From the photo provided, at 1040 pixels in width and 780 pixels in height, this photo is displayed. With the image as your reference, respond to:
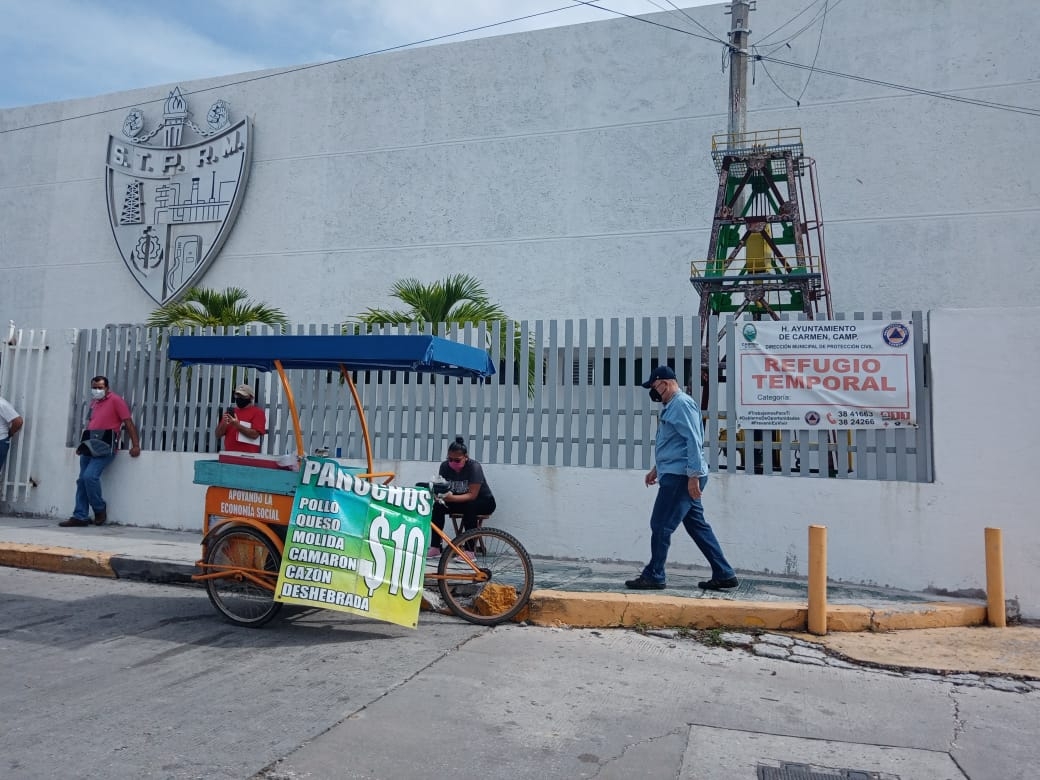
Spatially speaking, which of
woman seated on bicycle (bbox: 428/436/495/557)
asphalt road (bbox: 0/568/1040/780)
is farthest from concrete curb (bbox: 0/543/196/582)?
woman seated on bicycle (bbox: 428/436/495/557)

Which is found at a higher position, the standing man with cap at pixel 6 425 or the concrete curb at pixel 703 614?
the standing man with cap at pixel 6 425

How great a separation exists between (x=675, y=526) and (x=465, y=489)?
77.2 inches

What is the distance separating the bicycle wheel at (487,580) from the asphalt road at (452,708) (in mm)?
205

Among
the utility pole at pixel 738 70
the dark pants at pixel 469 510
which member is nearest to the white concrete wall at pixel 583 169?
the utility pole at pixel 738 70

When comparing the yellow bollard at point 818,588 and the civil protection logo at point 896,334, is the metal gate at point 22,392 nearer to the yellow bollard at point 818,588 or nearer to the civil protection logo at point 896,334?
the yellow bollard at point 818,588

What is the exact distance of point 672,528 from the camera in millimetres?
6645

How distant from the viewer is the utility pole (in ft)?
49.8

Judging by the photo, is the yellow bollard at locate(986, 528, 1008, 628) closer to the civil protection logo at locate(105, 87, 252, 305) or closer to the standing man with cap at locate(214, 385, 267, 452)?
the standing man with cap at locate(214, 385, 267, 452)

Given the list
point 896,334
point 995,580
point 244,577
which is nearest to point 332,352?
point 244,577

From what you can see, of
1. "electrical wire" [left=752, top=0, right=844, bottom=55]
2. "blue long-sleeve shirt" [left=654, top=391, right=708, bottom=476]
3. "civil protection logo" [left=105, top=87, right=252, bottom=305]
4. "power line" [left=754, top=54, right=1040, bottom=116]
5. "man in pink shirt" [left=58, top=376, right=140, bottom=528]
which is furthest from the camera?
"civil protection logo" [left=105, top=87, right=252, bottom=305]

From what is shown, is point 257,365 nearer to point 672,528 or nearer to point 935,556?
point 672,528

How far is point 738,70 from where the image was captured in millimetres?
15312

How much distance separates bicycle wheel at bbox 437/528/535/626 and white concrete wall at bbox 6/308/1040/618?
6.79ft

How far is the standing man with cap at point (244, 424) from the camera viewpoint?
8648 mm
